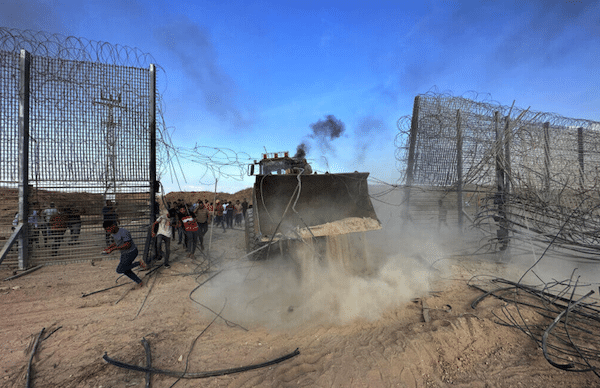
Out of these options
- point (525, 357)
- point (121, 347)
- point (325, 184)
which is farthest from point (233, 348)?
point (325, 184)

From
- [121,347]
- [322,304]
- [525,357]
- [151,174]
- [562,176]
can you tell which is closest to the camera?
[525,357]

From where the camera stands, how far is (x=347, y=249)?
18.8 feet

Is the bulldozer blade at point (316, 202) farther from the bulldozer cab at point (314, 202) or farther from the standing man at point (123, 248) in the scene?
the standing man at point (123, 248)

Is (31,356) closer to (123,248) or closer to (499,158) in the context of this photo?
(123,248)

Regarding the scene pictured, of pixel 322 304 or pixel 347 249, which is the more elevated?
pixel 347 249

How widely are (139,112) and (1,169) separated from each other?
324 centimetres

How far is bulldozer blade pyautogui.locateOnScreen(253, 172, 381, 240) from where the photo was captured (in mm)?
6219

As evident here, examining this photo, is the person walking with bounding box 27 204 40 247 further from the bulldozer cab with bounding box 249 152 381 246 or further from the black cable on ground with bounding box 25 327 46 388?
the bulldozer cab with bounding box 249 152 381 246

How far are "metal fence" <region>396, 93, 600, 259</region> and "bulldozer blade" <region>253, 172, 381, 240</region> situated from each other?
2.30m

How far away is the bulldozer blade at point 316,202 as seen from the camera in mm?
6219

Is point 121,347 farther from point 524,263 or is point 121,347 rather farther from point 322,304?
point 524,263

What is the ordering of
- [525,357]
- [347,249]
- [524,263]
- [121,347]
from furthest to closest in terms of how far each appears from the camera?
[524,263]
[347,249]
[121,347]
[525,357]

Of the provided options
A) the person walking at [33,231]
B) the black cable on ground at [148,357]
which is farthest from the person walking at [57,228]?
the black cable on ground at [148,357]

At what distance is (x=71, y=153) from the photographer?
6953 millimetres
